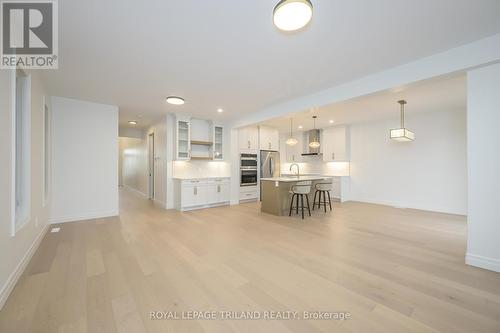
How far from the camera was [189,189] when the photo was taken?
18.0ft

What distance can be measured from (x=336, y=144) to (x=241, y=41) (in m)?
5.95

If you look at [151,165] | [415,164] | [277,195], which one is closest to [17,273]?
[277,195]

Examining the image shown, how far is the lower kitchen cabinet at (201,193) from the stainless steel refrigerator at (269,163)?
4.85 ft

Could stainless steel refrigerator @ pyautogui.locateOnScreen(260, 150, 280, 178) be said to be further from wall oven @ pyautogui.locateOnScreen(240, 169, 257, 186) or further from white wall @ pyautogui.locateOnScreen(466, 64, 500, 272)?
white wall @ pyautogui.locateOnScreen(466, 64, 500, 272)

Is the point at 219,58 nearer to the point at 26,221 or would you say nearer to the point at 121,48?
the point at 121,48

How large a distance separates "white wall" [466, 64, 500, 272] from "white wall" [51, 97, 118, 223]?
6.43 meters

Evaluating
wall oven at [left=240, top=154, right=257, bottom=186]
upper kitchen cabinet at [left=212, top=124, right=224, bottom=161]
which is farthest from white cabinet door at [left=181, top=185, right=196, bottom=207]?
wall oven at [left=240, top=154, right=257, bottom=186]

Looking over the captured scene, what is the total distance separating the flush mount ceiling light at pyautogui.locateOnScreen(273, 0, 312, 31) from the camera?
146cm

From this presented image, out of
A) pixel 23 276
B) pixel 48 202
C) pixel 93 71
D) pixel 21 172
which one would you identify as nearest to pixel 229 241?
pixel 23 276

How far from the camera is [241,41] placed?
231 cm

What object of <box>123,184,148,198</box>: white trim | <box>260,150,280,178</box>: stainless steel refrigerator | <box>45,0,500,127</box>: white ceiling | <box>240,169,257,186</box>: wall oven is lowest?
<box>123,184,148,198</box>: white trim

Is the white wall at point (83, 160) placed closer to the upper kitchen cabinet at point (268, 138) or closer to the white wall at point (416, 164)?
the upper kitchen cabinet at point (268, 138)

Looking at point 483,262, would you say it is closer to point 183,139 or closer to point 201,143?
point 201,143

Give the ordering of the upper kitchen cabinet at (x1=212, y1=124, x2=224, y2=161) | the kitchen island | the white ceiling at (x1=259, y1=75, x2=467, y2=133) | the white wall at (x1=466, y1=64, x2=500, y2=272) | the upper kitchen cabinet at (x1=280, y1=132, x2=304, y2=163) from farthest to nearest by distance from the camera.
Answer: the upper kitchen cabinet at (x1=280, y1=132, x2=304, y2=163)
the upper kitchen cabinet at (x1=212, y1=124, x2=224, y2=161)
the kitchen island
the white ceiling at (x1=259, y1=75, x2=467, y2=133)
the white wall at (x1=466, y1=64, x2=500, y2=272)
